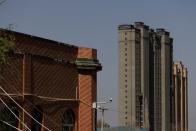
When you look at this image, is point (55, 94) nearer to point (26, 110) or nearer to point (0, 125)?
point (26, 110)

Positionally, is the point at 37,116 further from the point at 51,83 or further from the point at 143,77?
the point at 143,77

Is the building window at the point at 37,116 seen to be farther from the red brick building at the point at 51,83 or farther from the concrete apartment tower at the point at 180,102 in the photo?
the concrete apartment tower at the point at 180,102

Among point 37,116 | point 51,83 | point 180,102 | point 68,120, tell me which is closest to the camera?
point 37,116

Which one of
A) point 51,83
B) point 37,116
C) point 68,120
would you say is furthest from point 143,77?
point 37,116

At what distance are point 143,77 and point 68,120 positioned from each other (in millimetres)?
100765

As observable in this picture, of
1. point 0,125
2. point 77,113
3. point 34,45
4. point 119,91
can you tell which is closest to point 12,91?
point 34,45

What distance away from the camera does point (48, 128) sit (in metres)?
32.2

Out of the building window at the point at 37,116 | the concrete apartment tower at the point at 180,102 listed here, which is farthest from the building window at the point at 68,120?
the concrete apartment tower at the point at 180,102

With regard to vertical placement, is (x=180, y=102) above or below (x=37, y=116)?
above

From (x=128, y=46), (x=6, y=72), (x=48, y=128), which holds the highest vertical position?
(x=128, y=46)

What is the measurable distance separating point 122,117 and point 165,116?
382 inches

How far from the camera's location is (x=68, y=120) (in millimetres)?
34500

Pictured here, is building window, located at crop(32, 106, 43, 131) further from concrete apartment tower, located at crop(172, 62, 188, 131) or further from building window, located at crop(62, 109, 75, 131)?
concrete apartment tower, located at crop(172, 62, 188, 131)

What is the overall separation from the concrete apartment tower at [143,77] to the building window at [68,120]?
92.7 m
